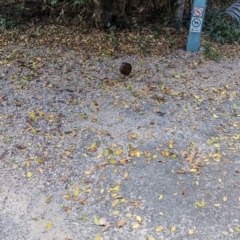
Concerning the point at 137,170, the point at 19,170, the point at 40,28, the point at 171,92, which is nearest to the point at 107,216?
the point at 137,170

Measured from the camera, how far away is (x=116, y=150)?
3.65 m

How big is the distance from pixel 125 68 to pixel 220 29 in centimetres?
284

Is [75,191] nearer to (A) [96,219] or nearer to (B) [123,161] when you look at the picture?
(A) [96,219]

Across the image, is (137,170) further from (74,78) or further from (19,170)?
(74,78)

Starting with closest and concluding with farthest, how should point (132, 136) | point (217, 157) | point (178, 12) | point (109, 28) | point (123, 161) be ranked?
1. point (123, 161)
2. point (217, 157)
3. point (132, 136)
4. point (109, 28)
5. point (178, 12)

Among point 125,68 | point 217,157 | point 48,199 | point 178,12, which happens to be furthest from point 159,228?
point 178,12

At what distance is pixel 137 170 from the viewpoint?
340 cm

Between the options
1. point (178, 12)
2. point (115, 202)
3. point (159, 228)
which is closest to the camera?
point (159, 228)

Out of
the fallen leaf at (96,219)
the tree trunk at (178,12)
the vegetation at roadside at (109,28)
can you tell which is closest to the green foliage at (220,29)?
the vegetation at roadside at (109,28)

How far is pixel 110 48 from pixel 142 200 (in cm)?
358

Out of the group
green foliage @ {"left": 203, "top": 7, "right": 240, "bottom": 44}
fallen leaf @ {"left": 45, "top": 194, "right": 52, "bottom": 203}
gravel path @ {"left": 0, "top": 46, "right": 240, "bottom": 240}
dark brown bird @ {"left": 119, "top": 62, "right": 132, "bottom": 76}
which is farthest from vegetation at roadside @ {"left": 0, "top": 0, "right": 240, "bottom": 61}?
fallen leaf @ {"left": 45, "top": 194, "right": 52, "bottom": 203}

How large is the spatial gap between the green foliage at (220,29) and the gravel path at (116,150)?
1254 millimetres

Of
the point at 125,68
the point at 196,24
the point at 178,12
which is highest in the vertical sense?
the point at 196,24

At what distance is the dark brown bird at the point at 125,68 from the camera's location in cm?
508
